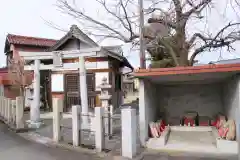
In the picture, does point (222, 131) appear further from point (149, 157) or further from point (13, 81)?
point (13, 81)

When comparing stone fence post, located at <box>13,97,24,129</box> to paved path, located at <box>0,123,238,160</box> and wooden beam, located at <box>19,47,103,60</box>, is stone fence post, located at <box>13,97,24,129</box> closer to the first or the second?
paved path, located at <box>0,123,238,160</box>

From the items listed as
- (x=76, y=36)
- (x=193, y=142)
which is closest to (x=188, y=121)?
(x=193, y=142)

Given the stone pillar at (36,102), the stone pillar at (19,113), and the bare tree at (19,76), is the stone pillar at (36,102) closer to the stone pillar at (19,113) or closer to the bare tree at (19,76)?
the stone pillar at (19,113)

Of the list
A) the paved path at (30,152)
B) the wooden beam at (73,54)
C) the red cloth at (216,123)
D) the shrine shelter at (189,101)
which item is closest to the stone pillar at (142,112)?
the shrine shelter at (189,101)

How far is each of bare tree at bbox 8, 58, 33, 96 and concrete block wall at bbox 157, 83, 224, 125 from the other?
12205 millimetres

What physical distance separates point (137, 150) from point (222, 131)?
268 centimetres

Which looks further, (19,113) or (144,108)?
(19,113)

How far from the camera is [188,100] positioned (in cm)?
1093

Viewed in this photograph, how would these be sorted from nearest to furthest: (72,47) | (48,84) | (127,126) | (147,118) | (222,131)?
(127,126) → (222,131) → (147,118) → (72,47) → (48,84)

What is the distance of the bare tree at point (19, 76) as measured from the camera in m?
19.8

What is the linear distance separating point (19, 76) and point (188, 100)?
13634 mm

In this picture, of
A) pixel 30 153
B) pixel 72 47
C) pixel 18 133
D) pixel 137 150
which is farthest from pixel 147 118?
pixel 72 47

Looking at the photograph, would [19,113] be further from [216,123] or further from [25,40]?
[25,40]

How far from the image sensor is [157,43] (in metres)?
12.7
